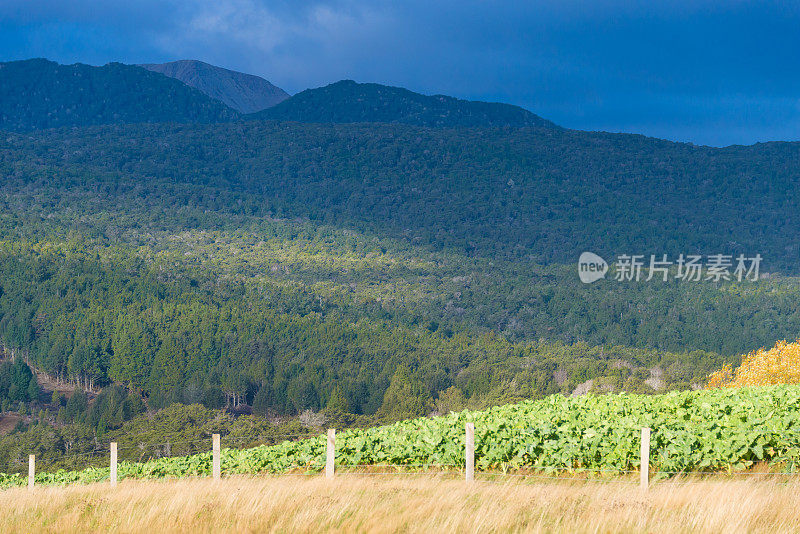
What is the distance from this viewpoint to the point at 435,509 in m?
11.4

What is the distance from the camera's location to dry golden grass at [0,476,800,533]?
10.6 m

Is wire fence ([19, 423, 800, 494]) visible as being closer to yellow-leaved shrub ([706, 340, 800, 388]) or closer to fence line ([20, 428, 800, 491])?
fence line ([20, 428, 800, 491])

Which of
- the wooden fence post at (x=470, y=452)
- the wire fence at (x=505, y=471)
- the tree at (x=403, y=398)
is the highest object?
the wooden fence post at (x=470, y=452)

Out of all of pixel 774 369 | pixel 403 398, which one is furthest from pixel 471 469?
pixel 403 398

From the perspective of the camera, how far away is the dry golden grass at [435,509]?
10.6m

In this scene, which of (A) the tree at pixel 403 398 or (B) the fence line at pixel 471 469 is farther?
(A) the tree at pixel 403 398

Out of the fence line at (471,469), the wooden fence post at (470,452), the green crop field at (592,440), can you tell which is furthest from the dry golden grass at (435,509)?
the green crop field at (592,440)

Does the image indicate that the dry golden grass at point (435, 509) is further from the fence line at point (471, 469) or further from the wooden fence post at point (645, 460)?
the fence line at point (471, 469)

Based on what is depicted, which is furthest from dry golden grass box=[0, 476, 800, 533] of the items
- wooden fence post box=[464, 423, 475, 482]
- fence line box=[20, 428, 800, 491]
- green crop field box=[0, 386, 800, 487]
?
green crop field box=[0, 386, 800, 487]

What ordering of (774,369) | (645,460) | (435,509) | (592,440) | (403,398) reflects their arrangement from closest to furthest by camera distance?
1. (435,509)
2. (645,460)
3. (592,440)
4. (774,369)
5. (403,398)

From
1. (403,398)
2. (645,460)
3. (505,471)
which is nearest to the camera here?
(645,460)

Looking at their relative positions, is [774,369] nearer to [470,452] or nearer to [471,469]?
[471,469]

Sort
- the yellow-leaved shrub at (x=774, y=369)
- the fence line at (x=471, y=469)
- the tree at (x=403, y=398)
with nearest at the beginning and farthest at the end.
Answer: the fence line at (x=471, y=469), the yellow-leaved shrub at (x=774, y=369), the tree at (x=403, y=398)

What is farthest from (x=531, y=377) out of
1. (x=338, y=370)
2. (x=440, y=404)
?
(x=338, y=370)
